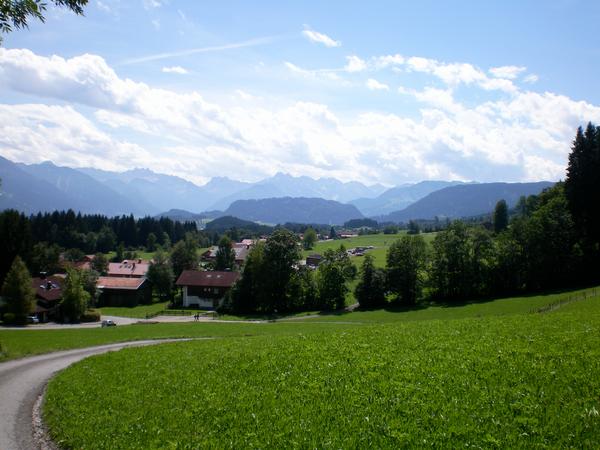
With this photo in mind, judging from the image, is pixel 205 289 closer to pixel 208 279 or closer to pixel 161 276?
pixel 208 279

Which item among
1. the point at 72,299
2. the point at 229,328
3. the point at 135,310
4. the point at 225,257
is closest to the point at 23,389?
the point at 229,328

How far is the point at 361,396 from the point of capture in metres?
12.8

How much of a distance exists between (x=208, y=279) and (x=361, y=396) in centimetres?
8961

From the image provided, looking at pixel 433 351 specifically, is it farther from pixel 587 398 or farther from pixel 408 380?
pixel 587 398

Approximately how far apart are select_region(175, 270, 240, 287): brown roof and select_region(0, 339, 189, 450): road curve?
206 feet

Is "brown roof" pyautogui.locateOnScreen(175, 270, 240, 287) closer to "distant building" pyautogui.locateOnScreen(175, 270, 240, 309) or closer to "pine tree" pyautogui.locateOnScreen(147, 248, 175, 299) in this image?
"distant building" pyautogui.locateOnScreen(175, 270, 240, 309)

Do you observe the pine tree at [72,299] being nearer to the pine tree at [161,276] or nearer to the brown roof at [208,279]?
the brown roof at [208,279]

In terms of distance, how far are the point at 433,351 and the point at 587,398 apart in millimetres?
6340

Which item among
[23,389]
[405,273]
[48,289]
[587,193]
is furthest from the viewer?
[48,289]

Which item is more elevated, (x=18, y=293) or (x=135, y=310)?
(x=18, y=293)

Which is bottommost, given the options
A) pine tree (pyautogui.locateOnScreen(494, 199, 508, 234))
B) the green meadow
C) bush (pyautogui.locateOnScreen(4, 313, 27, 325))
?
the green meadow

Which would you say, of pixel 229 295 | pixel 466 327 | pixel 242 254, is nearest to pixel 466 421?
pixel 466 327

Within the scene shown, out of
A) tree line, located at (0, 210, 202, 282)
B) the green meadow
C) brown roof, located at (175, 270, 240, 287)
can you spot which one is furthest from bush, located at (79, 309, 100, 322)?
tree line, located at (0, 210, 202, 282)

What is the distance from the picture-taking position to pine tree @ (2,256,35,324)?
224 ft
